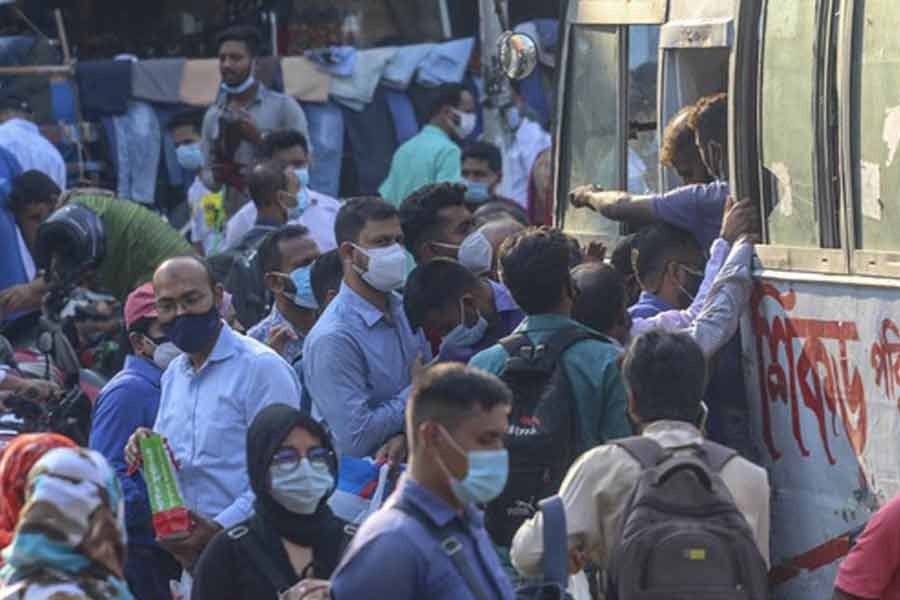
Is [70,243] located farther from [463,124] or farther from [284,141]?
[463,124]

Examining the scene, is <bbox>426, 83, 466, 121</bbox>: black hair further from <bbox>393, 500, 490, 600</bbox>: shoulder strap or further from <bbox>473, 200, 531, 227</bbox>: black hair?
<bbox>393, 500, 490, 600</bbox>: shoulder strap

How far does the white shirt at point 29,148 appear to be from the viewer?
14.6 meters

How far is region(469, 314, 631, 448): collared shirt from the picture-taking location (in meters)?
7.01

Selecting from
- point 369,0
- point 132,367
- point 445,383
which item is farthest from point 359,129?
point 445,383

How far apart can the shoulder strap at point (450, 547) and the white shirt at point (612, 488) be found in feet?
2.88

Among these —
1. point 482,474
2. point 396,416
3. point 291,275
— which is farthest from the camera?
point 291,275

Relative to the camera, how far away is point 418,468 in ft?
17.2

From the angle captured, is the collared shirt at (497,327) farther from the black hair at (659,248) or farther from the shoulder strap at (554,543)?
the shoulder strap at (554,543)

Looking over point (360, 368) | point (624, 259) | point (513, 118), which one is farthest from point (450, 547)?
point (513, 118)

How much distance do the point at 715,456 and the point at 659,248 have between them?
2.44 metres

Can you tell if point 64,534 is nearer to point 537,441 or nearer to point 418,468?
point 418,468

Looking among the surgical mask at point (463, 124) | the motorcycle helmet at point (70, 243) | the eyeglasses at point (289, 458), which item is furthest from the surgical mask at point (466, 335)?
the surgical mask at point (463, 124)

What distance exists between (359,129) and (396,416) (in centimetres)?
1078

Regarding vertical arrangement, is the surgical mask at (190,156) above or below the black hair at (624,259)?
below
